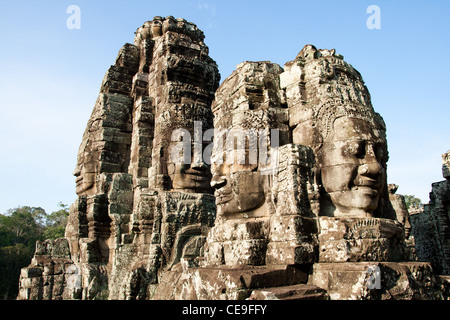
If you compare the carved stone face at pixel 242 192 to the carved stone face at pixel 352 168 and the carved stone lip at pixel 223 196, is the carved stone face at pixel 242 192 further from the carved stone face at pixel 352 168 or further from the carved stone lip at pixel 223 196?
the carved stone face at pixel 352 168

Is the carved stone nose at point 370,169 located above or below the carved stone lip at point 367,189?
above

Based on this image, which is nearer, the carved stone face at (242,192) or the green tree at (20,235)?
the carved stone face at (242,192)

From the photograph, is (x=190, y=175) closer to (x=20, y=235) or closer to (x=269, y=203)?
(x=269, y=203)

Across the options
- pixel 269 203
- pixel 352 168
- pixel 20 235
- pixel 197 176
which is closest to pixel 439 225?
pixel 197 176

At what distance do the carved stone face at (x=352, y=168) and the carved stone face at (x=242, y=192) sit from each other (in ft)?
2.56

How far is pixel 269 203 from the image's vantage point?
449 centimetres

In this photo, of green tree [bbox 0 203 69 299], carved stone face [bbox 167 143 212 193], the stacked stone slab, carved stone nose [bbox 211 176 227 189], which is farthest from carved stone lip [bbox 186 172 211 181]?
green tree [bbox 0 203 69 299]

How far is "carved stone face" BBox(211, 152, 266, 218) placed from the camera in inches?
180

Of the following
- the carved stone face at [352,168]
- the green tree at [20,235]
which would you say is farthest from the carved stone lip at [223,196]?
the green tree at [20,235]

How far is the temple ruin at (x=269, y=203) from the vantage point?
372cm

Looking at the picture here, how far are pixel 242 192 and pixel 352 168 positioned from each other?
1.31 m

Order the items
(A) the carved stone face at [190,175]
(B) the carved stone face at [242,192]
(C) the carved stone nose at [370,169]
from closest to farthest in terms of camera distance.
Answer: (C) the carved stone nose at [370,169] → (B) the carved stone face at [242,192] → (A) the carved stone face at [190,175]
